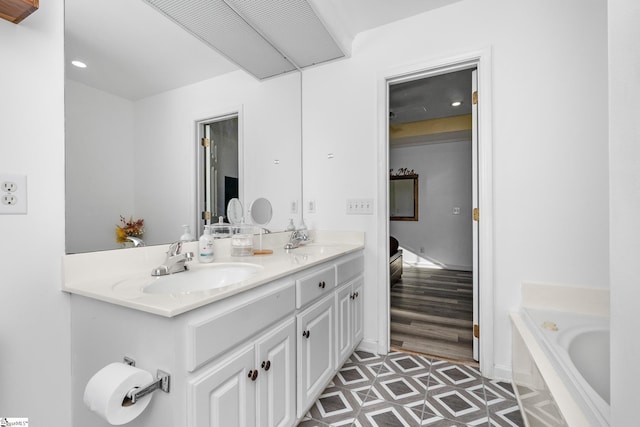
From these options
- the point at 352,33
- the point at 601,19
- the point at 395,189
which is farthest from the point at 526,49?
the point at 395,189

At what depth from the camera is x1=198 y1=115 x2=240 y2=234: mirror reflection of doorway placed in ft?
4.89

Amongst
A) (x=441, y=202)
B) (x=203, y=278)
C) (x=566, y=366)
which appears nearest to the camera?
(x=566, y=366)

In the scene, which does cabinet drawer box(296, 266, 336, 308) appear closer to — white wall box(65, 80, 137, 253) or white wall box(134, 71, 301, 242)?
white wall box(134, 71, 301, 242)

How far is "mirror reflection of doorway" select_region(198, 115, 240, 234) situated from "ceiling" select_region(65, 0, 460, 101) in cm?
27

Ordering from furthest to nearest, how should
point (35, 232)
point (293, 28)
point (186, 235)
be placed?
point (293, 28), point (186, 235), point (35, 232)

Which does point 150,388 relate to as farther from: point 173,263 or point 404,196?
point 404,196

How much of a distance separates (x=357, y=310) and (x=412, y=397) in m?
0.60

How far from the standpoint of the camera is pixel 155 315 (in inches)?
30.5

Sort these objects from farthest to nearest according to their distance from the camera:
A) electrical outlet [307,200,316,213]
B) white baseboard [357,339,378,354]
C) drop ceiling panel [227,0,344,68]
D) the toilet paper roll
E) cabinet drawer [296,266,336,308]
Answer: electrical outlet [307,200,316,213] < white baseboard [357,339,378,354] < drop ceiling panel [227,0,344,68] < cabinet drawer [296,266,336,308] < the toilet paper roll

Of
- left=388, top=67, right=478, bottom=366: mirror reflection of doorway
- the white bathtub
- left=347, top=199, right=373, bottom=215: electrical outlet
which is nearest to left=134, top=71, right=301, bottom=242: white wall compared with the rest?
left=347, top=199, right=373, bottom=215: electrical outlet

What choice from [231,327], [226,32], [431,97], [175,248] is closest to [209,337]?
[231,327]

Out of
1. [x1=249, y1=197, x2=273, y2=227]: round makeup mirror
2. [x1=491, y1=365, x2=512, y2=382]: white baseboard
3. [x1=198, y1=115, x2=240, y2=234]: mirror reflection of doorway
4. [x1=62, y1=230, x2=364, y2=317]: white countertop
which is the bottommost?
[x1=491, y1=365, x2=512, y2=382]: white baseboard

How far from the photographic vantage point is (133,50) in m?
1.23

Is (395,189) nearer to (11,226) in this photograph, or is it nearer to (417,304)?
(417,304)
